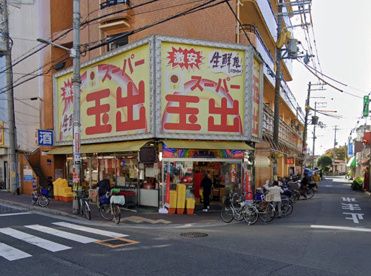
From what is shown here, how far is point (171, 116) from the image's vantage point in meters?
16.0

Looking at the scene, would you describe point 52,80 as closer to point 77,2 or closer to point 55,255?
point 77,2

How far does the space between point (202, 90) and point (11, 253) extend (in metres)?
10.3

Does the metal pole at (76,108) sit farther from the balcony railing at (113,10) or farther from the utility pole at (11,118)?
the utility pole at (11,118)

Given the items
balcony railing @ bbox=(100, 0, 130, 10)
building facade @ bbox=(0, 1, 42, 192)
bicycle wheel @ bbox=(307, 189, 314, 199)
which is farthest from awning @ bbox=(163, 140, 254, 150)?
building facade @ bbox=(0, 1, 42, 192)

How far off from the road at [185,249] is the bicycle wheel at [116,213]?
2.21ft

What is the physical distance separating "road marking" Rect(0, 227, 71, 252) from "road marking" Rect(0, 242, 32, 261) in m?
0.61

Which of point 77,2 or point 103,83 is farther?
point 103,83

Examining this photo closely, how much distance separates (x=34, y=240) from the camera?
10.2 m

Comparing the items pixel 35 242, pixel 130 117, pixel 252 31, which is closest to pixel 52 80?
pixel 130 117

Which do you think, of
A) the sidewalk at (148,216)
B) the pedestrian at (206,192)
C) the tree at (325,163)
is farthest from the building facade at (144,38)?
the tree at (325,163)

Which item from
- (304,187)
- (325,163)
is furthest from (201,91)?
(325,163)

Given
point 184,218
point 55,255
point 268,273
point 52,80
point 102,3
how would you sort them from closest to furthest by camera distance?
1. point 268,273
2. point 55,255
3. point 184,218
4. point 102,3
5. point 52,80

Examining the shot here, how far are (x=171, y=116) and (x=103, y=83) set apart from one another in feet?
15.7

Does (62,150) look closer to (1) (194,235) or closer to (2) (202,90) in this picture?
(2) (202,90)
